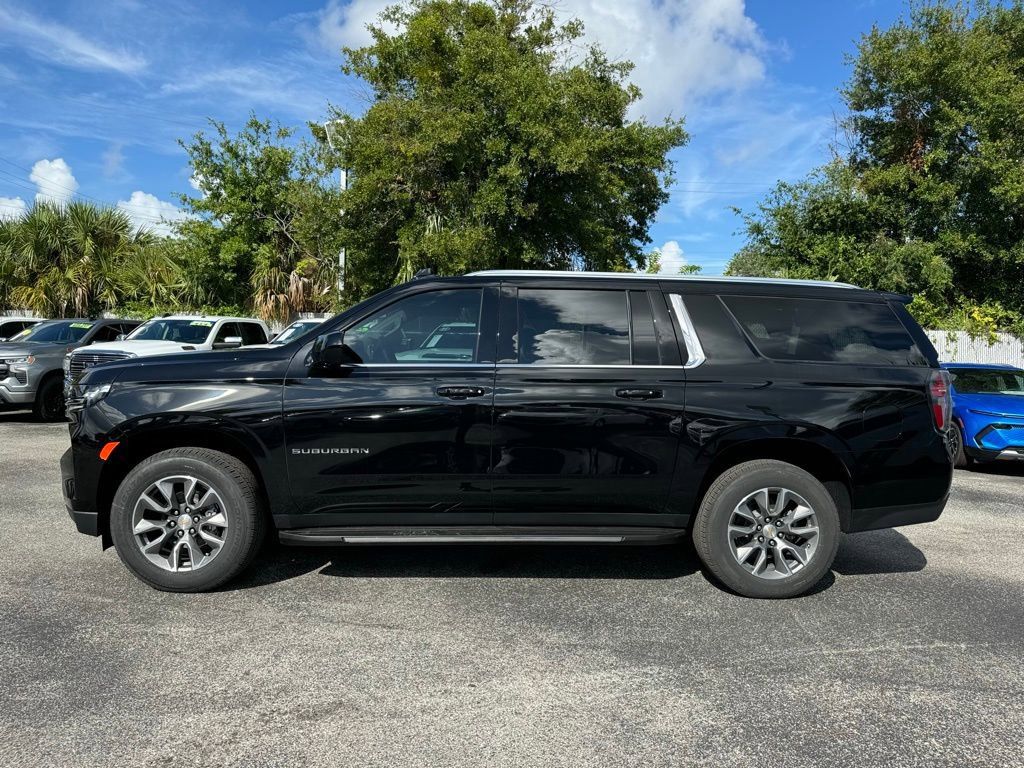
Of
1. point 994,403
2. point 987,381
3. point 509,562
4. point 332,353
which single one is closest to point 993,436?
point 994,403

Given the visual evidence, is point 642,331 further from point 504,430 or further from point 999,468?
point 999,468

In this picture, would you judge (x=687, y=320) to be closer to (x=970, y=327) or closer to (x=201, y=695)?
(x=201, y=695)

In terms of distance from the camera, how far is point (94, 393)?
172 inches

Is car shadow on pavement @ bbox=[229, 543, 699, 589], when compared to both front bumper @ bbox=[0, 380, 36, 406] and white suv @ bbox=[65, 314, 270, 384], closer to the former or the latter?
white suv @ bbox=[65, 314, 270, 384]

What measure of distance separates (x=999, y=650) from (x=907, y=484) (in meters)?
1.02

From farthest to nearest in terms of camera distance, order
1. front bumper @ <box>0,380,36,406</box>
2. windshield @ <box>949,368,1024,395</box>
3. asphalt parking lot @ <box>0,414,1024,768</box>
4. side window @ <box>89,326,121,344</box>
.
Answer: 1. side window @ <box>89,326,121,344</box>
2. front bumper @ <box>0,380,36,406</box>
3. windshield @ <box>949,368,1024,395</box>
4. asphalt parking lot @ <box>0,414,1024,768</box>

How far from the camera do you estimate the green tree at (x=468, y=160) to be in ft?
53.9

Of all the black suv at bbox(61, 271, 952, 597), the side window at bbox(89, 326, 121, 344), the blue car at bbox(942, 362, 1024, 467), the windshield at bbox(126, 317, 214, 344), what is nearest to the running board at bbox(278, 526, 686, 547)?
the black suv at bbox(61, 271, 952, 597)

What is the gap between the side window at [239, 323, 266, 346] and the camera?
44.8 ft

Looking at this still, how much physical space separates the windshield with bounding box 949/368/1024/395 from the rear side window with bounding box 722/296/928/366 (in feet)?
20.1

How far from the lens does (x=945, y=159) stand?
20422mm

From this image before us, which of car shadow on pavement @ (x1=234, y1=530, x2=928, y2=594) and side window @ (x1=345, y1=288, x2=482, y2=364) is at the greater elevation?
side window @ (x1=345, y1=288, x2=482, y2=364)

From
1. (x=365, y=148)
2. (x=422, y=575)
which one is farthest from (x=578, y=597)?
(x=365, y=148)

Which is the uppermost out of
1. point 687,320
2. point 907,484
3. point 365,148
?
point 365,148
